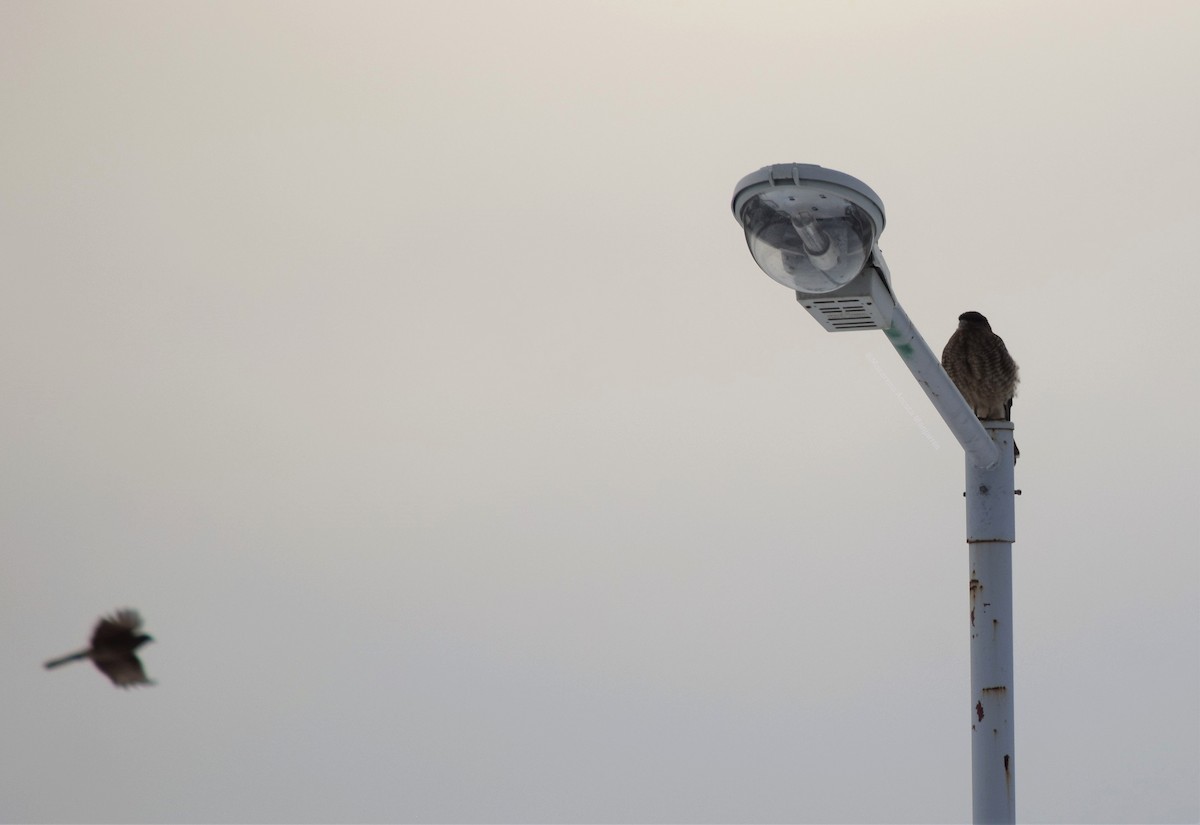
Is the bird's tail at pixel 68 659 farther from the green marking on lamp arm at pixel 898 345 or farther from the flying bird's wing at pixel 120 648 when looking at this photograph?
the green marking on lamp arm at pixel 898 345

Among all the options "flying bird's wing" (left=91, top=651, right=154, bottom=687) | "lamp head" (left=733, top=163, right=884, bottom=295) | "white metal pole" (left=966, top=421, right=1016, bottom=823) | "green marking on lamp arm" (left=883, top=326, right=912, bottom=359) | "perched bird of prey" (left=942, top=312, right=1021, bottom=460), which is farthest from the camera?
"perched bird of prey" (left=942, top=312, right=1021, bottom=460)

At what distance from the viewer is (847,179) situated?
3.55m

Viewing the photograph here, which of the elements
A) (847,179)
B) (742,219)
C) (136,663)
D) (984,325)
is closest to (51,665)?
(136,663)

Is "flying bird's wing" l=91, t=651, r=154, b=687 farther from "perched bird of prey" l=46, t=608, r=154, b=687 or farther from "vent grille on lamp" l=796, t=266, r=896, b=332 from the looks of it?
"vent grille on lamp" l=796, t=266, r=896, b=332

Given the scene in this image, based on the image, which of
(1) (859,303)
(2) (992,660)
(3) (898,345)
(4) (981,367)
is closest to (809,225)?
(1) (859,303)

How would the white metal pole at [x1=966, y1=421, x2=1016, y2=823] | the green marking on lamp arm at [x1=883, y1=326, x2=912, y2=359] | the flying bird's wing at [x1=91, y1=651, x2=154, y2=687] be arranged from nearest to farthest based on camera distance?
the green marking on lamp arm at [x1=883, y1=326, x2=912, y2=359]
the white metal pole at [x1=966, y1=421, x2=1016, y2=823]
the flying bird's wing at [x1=91, y1=651, x2=154, y2=687]

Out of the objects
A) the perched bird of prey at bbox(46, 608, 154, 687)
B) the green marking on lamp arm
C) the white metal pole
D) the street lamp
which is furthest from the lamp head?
the perched bird of prey at bbox(46, 608, 154, 687)

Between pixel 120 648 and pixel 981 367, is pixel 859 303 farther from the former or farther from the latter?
pixel 981 367

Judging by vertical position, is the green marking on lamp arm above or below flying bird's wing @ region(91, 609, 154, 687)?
above

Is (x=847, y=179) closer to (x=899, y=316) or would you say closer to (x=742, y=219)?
(x=742, y=219)

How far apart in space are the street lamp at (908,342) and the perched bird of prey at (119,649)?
108 inches

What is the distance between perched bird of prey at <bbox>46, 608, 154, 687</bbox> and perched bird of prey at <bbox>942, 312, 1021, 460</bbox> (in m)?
5.48

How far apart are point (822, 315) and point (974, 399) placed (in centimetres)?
569

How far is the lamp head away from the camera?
3555mm
